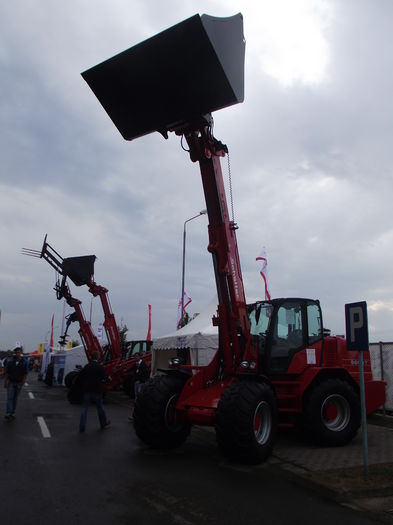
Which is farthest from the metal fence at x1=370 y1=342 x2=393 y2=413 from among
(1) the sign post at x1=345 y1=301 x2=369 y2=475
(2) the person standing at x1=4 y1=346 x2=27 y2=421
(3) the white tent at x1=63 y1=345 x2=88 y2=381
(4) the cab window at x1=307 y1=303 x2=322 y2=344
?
(3) the white tent at x1=63 y1=345 x2=88 y2=381

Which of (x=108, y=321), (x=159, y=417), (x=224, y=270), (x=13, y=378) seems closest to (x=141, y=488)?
(x=159, y=417)

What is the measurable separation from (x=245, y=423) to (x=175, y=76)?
5.05 metres

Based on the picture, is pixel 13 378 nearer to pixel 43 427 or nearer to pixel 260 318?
pixel 43 427

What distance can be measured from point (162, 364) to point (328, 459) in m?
13.2

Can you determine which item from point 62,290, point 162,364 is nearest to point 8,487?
point 162,364

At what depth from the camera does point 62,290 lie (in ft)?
70.1

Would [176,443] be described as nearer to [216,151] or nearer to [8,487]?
[8,487]

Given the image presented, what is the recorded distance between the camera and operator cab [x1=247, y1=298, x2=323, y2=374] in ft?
27.8

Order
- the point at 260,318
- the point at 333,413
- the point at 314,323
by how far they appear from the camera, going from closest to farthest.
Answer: the point at 333,413, the point at 260,318, the point at 314,323

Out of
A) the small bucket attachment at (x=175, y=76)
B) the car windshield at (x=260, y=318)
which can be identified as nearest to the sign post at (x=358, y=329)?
the car windshield at (x=260, y=318)

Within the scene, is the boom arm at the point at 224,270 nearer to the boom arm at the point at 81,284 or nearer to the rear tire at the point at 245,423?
the rear tire at the point at 245,423

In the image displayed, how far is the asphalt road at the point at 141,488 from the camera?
15.6 feet

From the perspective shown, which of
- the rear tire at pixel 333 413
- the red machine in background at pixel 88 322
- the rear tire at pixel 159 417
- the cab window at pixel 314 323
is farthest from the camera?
the red machine in background at pixel 88 322

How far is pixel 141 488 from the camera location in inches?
223
